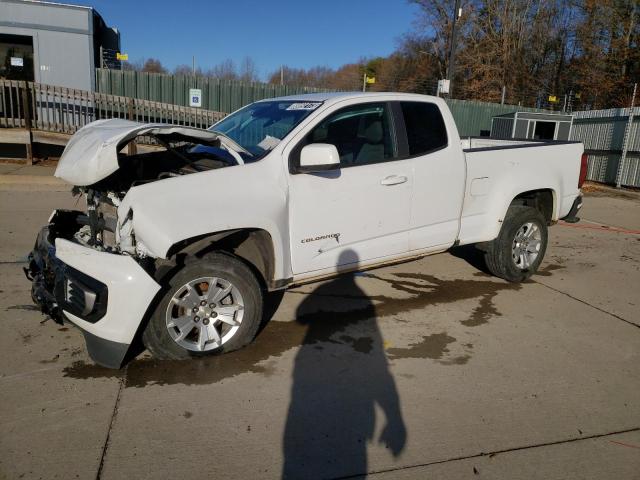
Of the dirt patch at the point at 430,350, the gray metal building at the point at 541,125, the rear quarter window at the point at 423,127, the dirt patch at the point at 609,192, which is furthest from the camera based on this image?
the gray metal building at the point at 541,125

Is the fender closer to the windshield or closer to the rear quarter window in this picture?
the windshield

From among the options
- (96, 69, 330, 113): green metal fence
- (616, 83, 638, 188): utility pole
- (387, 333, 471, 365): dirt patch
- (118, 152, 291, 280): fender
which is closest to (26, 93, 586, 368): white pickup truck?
(118, 152, 291, 280): fender

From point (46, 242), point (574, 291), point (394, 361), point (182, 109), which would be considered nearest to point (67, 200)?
point (182, 109)

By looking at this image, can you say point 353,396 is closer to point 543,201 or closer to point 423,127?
point 423,127

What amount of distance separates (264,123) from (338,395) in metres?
2.48

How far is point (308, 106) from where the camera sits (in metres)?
4.31

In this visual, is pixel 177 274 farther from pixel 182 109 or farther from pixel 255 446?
pixel 182 109

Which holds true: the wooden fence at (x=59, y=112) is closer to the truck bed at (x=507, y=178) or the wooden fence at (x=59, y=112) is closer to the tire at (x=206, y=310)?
the truck bed at (x=507, y=178)

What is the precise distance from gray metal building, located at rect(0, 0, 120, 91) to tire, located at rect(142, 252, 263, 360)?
12799 mm

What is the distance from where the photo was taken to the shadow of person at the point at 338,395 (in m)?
2.73

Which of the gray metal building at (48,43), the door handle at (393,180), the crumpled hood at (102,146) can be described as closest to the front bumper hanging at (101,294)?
the crumpled hood at (102,146)

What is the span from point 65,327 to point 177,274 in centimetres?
140

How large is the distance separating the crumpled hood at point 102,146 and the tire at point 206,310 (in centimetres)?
89

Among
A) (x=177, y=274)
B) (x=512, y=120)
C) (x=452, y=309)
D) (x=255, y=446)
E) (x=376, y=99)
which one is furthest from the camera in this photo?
(x=512, y=120)
